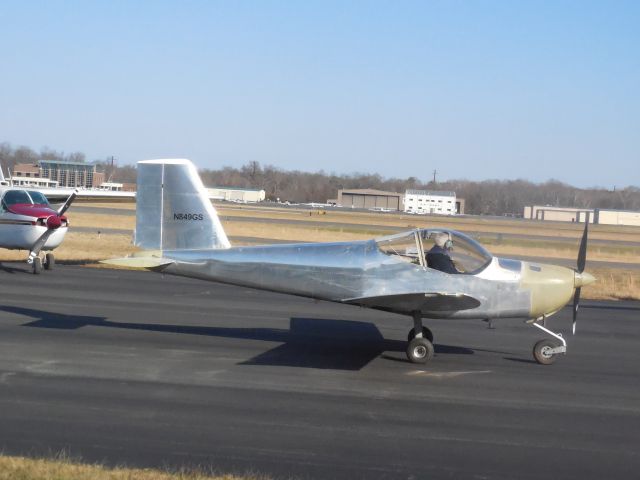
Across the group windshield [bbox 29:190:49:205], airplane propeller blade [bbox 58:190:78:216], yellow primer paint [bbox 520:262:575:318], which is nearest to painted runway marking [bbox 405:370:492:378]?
yellow primer paint [bbox 520:262:575:318]

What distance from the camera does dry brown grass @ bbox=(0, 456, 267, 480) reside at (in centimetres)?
606

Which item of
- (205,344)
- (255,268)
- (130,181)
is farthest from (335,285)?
(130,181)

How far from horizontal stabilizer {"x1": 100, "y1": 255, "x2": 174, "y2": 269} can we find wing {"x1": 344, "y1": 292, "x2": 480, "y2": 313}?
2827 mm

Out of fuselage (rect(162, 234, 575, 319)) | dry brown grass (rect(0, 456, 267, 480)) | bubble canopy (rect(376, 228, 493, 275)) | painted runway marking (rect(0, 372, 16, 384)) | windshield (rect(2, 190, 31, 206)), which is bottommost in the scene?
painted runway marking (rect(0, 372, 16, 384))

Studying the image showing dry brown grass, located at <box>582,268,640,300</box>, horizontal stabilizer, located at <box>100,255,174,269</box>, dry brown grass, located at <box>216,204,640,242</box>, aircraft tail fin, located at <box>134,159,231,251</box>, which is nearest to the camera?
horizontal stabilizer, located at <box>100,255,174,269</box>

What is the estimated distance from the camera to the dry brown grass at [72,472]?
6059mm

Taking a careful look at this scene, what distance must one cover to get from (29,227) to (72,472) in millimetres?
15675

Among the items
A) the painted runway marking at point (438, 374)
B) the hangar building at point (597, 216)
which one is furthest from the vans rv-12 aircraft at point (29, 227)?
the hangar building at point (597, 216)

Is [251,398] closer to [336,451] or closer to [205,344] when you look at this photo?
[336,451]

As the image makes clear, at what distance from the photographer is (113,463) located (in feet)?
21.7

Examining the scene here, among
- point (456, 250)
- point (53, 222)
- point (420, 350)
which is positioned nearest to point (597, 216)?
point (53, 222)

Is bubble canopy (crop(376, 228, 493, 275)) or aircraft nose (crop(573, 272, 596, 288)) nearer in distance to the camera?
bubble canopy (crop(376, 228, 493, 275))

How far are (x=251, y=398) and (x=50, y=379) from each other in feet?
8.31

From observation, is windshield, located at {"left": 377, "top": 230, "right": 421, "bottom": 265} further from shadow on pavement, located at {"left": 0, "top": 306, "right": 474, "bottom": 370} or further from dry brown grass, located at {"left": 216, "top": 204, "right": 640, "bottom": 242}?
dry brown grass, located at {"left": 216, "top": 204, "right": 640, "bottom": 242}
